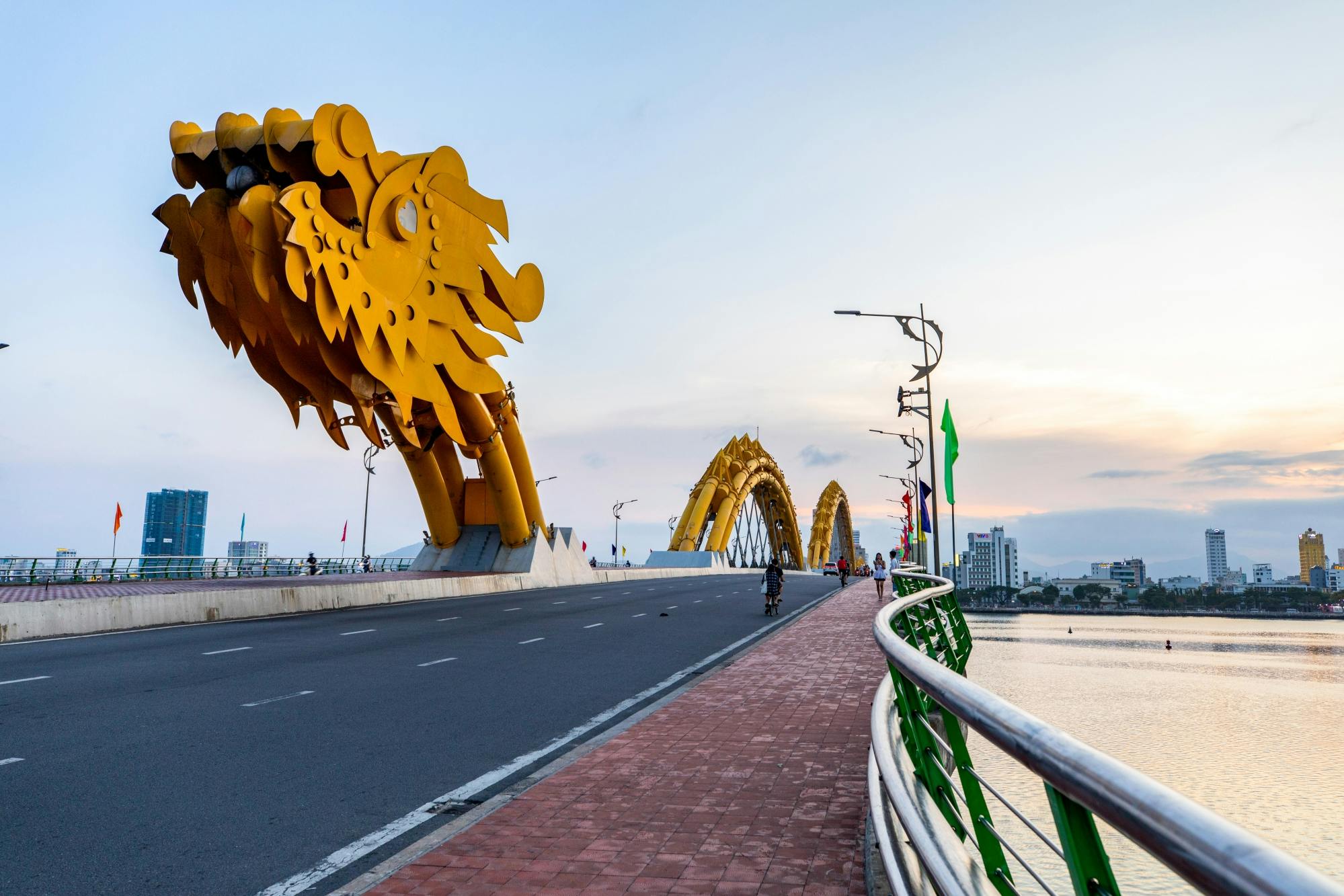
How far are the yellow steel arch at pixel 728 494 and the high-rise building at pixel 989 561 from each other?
65.1m

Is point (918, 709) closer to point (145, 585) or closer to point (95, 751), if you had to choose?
point (95, 751)

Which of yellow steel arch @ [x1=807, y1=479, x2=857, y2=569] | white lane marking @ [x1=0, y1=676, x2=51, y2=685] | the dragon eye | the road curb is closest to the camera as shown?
the road curb

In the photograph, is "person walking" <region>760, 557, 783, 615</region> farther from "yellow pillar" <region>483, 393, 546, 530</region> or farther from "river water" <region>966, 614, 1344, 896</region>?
"yellow pillar" <region>483, 393, 546, 530</region>

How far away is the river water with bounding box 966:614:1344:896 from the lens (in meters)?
8.57

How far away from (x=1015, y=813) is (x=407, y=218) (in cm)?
2754

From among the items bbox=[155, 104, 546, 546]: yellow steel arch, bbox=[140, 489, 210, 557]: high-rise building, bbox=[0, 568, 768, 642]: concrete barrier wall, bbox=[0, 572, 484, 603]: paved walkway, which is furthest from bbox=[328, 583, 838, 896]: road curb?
bbox=[140, 489, 210, 557]: high-rise building

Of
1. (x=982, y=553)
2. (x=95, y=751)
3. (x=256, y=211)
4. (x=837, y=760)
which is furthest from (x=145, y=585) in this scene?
(x=982, y=553)

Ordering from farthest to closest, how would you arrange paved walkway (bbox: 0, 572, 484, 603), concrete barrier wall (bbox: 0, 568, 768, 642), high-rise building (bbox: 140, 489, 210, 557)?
1. high-rise building (bbox: 140, 489, 210, 557)
2. paved walkway (bbox: 0, 572, 484, 603)
3. concrete barrier wall (bbox: 0, 568, 768, 642)

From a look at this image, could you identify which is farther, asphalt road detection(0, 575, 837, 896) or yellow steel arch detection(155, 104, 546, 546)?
yellow steel arch detection(155, 104, 546, 546)

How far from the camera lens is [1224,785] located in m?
11.0

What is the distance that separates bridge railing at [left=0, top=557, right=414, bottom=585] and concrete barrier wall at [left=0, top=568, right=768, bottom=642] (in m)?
10.9

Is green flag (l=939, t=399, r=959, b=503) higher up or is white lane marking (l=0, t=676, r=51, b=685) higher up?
green flag (l=939, t=399, r=959, b=503)

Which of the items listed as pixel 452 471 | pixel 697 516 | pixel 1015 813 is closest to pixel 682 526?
pixel 697 516

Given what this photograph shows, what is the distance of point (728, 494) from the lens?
79.9 meters
